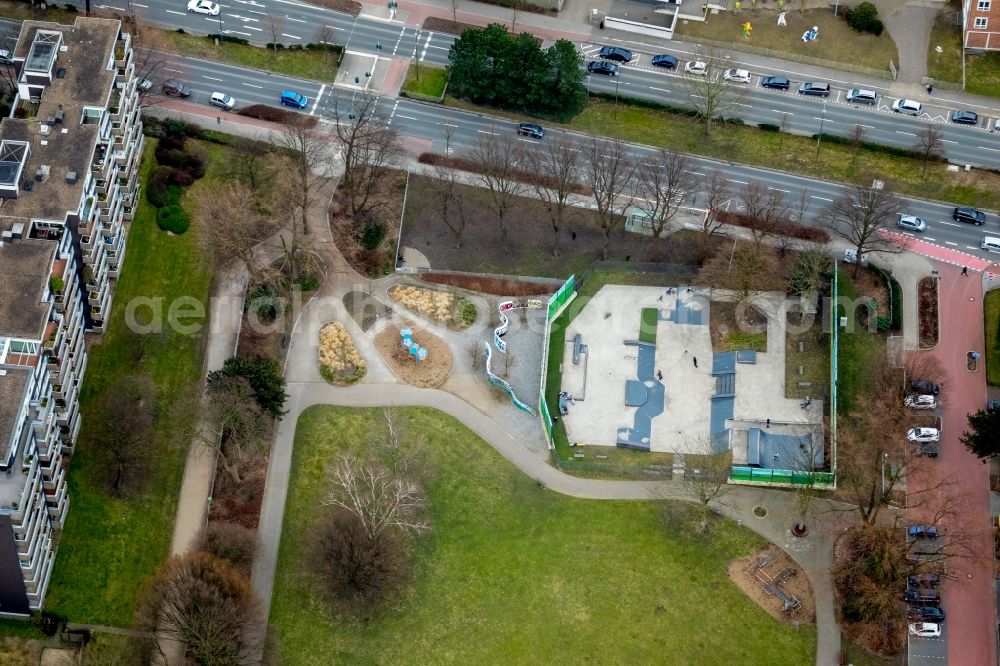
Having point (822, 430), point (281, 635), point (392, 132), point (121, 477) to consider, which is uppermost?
point (392, 132)

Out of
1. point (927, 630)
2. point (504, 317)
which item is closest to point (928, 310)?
point (927, 630)

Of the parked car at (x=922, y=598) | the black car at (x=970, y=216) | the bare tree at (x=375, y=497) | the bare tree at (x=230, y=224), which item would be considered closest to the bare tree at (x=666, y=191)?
the black car at (x=970, y=216)

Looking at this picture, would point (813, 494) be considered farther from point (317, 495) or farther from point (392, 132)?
point (392, 132)

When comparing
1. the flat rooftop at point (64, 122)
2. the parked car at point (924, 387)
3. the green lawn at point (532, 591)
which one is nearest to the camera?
the green lawn at point (532, 591)

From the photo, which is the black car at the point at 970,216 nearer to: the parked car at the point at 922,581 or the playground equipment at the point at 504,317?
the parked car at the point at 922,581

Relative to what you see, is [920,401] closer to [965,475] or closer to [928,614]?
[965,475]

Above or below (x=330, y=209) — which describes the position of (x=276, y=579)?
below

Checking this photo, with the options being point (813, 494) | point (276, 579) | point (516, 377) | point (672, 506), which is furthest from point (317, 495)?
point (813, 494)
